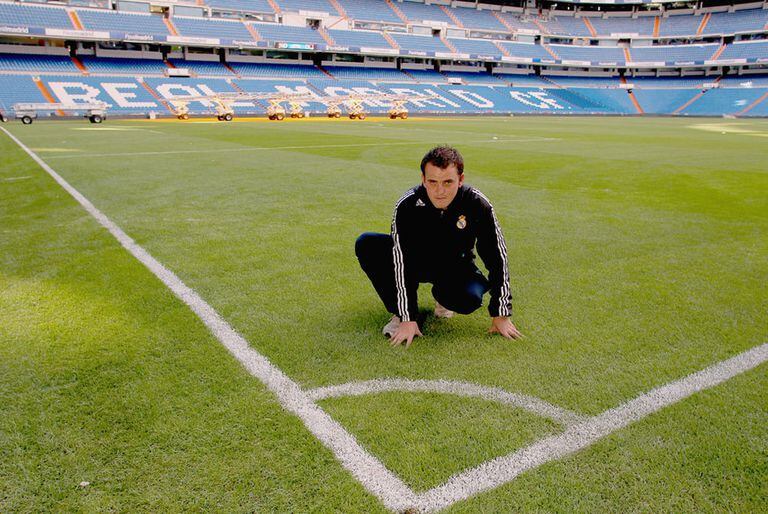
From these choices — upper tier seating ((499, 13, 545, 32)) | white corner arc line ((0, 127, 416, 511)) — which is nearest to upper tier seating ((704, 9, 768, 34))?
upper tier seating ((499, 13, 545, 32))

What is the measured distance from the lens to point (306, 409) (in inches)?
96.1

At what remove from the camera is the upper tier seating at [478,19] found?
207 ft

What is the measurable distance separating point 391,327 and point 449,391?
2.50ft

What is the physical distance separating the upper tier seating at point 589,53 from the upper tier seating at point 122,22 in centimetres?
4637

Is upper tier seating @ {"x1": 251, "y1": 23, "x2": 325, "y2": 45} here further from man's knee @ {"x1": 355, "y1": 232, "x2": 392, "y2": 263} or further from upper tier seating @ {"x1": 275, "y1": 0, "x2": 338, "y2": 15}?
man's knee @ {"x1": 355, "y1": 232, "x2": 392, "y2": 263}

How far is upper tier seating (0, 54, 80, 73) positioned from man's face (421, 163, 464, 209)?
43328 millimetres

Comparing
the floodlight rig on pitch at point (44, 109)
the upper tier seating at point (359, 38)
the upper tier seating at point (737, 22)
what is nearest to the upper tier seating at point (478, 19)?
the upper tier seating at point (359, 38)

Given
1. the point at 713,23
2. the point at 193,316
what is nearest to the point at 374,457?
the point at 193,316

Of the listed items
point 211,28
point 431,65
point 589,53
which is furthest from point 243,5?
point 589,53

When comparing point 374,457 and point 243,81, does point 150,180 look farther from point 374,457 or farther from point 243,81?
point 243,81

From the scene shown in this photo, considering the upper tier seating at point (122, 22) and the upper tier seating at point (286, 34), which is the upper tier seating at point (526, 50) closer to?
the upper tier seating at point (286, 34)

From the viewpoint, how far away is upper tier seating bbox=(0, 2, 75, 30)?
35938mm

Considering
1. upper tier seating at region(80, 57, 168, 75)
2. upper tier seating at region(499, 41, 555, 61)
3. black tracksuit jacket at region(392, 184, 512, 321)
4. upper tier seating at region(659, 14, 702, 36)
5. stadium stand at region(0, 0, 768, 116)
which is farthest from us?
upper tier seating at region(659, 14, 702, 36)

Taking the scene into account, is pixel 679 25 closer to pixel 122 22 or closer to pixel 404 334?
pixel 122 22
